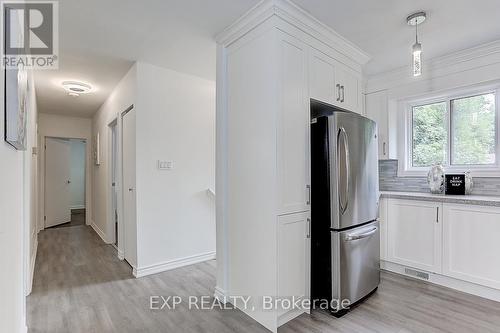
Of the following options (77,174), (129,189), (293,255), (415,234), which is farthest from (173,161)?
(77,174)

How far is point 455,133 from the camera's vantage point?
3.18 metres

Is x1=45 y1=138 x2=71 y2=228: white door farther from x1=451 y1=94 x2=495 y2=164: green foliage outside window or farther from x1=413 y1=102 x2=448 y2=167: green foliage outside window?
x1=451 y1=94 x2=495 y2=164: green foliage outside window

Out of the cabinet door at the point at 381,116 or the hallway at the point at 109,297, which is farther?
the cabinet door at the point at 381,116

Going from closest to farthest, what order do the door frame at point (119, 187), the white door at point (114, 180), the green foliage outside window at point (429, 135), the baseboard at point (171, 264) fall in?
the baseboard at point (171, 264), the green foliage outside window at point (429, 135), the door frame at point (119, 187), the white door at point (114, 180)

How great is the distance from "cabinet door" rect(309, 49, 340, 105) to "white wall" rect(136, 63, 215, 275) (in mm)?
1759

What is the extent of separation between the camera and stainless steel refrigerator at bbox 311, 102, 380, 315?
2189 mm

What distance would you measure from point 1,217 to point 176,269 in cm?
245

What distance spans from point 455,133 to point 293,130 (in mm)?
2377

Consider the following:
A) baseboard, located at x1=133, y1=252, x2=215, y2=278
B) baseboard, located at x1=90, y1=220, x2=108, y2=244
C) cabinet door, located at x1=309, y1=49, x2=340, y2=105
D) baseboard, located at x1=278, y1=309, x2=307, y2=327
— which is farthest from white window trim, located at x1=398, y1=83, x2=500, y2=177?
baseboard, located at x1=90, y1=220, x2=108, y2=244

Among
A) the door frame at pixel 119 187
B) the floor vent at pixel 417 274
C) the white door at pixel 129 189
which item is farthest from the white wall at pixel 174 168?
the floor vent at pixel 417 274

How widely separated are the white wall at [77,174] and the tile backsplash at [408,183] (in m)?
8.31

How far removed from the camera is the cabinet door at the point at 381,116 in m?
3.51

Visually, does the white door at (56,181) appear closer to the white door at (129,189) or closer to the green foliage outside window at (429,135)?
the white door at (129,189)

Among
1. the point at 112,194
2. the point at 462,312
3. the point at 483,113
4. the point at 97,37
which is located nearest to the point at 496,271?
the point at 462,312
